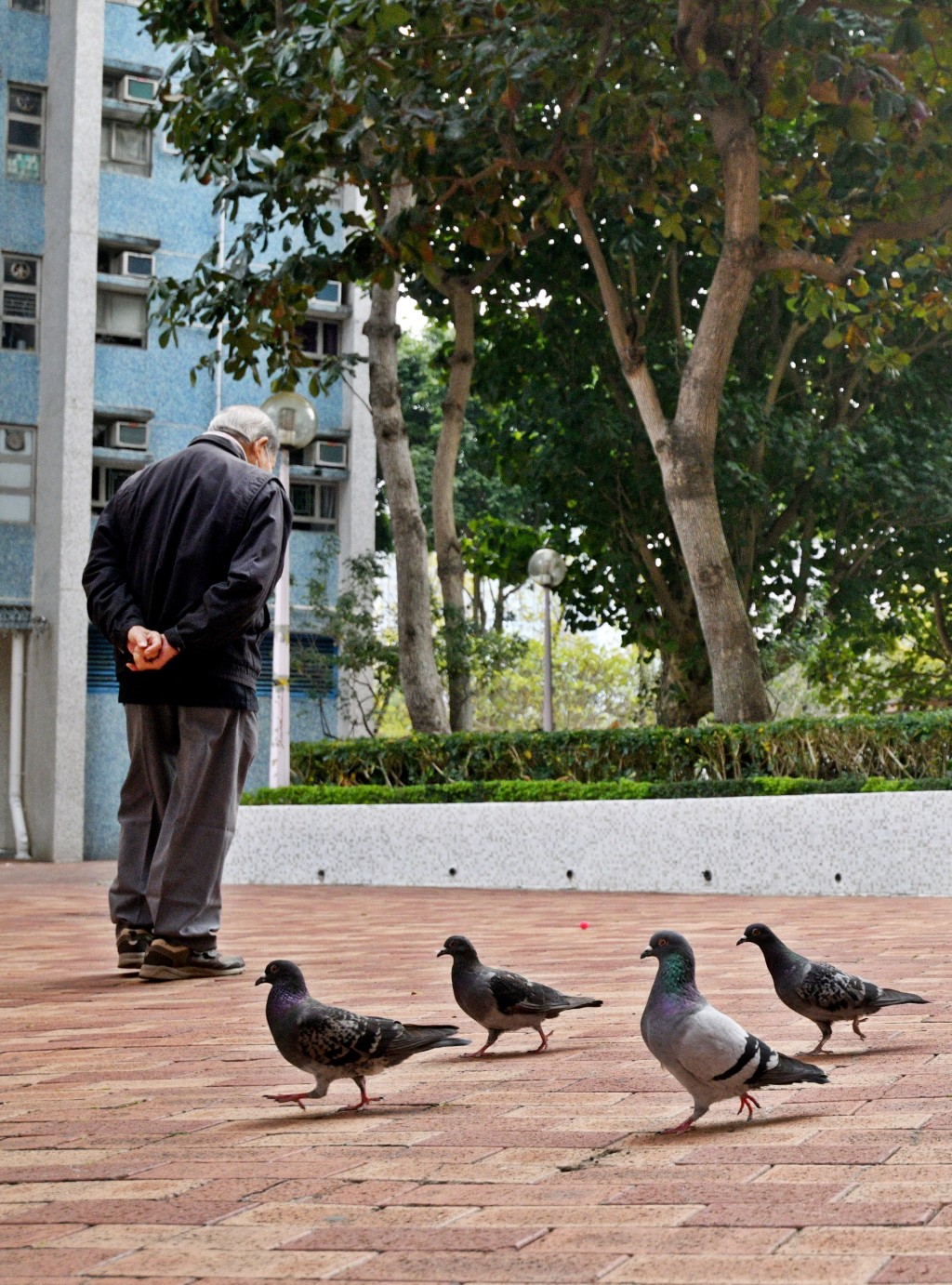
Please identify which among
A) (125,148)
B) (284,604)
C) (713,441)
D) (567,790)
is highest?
(125,148)

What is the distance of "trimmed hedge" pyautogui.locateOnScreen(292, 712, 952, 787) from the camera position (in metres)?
13.0

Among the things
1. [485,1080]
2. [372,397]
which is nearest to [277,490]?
[485,1080]

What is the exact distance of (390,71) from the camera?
13.2 meters

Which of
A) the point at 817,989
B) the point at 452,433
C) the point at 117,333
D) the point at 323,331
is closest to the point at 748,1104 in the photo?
the point at 817,989

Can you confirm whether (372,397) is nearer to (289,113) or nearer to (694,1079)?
(289,113)

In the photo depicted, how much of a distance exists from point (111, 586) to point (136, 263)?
2249cm

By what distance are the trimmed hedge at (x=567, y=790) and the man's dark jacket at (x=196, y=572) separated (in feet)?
24.1

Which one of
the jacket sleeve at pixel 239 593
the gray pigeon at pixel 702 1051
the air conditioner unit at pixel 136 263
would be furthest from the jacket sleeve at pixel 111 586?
the air conditioner unit at pixel 136 263

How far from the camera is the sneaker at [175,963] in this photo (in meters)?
6.07

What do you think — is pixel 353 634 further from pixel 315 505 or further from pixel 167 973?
pixel 167 973

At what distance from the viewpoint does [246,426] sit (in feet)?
21.4

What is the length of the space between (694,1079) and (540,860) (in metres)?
11.1

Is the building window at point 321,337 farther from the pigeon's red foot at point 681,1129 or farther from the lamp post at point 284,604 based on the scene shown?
the pigeon's red foot at point 681,1129

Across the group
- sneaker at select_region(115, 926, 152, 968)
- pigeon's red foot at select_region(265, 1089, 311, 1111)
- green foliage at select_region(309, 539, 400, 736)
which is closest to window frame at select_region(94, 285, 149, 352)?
green foliage at select_region(309, 539, 400, 736)
